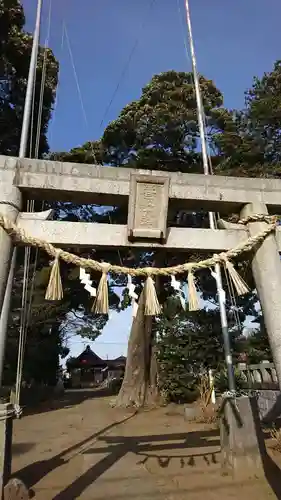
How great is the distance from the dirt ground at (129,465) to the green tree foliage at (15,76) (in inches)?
420

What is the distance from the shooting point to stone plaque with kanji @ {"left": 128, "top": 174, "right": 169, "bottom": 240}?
372cm

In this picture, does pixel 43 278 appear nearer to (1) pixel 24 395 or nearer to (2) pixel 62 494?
(1) pixel 24 395

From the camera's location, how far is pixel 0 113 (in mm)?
14641

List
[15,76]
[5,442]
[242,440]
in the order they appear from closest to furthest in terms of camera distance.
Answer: [5,442], [242,440], [15,76]

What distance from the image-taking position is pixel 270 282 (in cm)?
363

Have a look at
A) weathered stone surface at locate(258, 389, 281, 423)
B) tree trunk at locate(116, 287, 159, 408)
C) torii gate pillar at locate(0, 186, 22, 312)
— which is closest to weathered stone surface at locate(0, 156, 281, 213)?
torii gate pillar at locate(0, 186, 22, 312)

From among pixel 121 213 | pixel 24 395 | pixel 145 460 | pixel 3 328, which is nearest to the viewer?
pixel 3 328

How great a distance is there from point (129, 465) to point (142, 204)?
15.0 feet

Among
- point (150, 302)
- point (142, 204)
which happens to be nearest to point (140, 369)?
point (150, 302)

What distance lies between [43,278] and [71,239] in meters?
11.1

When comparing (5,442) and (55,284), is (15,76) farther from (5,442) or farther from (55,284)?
(5,442)

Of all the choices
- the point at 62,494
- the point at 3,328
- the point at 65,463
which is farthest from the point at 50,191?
the point at 65,463

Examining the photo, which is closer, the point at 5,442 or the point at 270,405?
the point at 5,442

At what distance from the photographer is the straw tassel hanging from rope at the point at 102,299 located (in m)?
3.44
